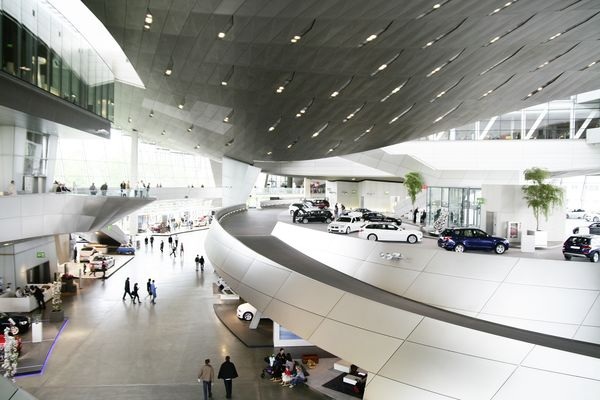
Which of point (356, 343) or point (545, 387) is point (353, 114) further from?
point (545, 387)

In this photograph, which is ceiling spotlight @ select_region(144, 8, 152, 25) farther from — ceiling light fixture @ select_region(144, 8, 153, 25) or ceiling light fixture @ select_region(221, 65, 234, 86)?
ceiling light fixture @ select_region(221, 65, 234, 86)

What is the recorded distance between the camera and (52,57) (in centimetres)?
2295

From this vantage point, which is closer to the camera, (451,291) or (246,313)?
(451,291)

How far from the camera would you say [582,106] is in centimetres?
4628

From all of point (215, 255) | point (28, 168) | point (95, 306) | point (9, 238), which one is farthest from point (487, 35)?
point (28, 168)

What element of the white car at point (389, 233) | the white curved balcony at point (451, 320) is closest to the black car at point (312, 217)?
the white car at point (389, 233)

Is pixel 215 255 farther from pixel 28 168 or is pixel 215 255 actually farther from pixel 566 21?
pixel 566 21

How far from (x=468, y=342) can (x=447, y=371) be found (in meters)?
0.77

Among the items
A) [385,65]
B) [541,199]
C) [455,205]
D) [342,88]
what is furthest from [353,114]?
[541,199]

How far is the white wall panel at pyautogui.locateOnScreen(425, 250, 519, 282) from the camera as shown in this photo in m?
11.9

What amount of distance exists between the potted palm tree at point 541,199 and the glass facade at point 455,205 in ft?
19.9

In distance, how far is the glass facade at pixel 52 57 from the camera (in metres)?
18.8

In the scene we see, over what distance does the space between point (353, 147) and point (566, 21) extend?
25.1 metres

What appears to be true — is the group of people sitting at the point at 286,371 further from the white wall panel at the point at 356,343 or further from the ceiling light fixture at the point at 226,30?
the ceiling light fixture at the point at 226,30
